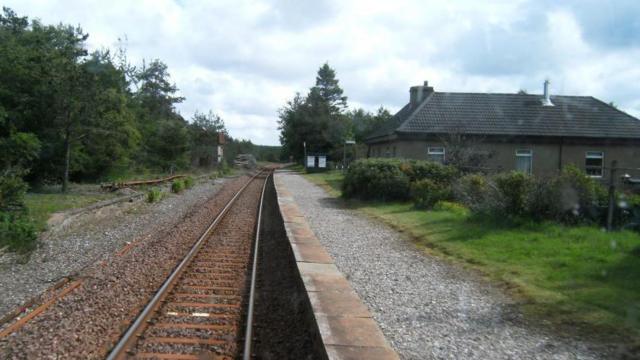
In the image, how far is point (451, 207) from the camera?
17969 millimetres

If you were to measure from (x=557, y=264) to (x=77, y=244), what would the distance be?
9764 mm

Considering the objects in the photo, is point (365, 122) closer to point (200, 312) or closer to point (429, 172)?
point (429, 172)

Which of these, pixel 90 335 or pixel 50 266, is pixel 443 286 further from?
pixel 50 266

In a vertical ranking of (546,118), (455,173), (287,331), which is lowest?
(287,331)

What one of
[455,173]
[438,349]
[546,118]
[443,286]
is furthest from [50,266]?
[546,118]

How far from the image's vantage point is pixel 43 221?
13.8 metres

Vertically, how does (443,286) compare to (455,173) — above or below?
below

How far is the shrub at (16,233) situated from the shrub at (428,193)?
463 inches

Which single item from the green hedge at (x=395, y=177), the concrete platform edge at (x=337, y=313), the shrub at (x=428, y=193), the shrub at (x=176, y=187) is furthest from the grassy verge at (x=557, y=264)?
the shrub at (x=176, y=187)

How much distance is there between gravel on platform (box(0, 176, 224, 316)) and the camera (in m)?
8.88

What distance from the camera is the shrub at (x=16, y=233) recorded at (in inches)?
457

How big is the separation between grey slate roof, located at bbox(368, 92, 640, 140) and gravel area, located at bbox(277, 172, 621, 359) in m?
20.3

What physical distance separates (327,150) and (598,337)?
224ft

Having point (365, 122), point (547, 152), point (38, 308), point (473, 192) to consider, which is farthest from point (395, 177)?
point (365, 122)
